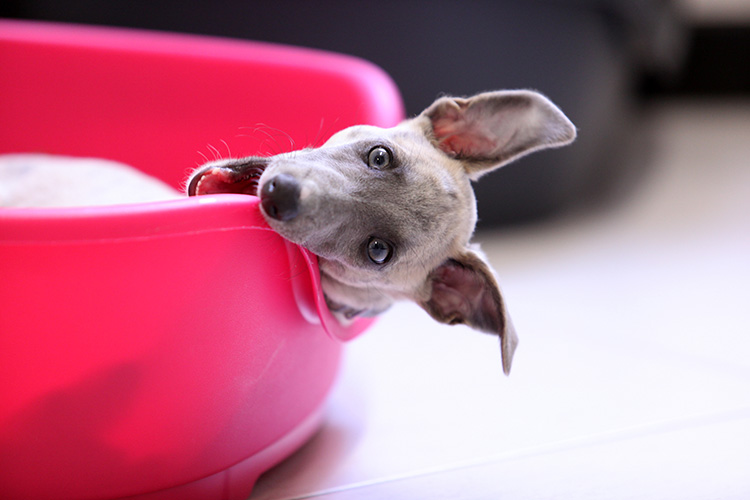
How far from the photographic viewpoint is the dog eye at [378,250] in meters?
1.86

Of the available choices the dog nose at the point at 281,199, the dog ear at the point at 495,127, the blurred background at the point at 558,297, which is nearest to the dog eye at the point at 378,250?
the dog nose at the point at 281,199

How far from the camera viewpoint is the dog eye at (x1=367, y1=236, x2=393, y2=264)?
1.86m

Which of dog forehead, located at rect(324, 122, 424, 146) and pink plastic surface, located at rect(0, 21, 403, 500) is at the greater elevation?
dog forehead, located at rect(324, 122, 424, 146)

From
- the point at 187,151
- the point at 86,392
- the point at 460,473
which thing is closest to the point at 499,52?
the point at 187,151

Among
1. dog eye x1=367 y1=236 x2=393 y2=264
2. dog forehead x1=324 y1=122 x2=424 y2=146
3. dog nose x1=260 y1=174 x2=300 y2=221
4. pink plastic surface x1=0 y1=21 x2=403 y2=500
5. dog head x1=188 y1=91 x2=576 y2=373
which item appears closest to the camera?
pink plastic surface x1=0 y1=21 x2=403 y2=500

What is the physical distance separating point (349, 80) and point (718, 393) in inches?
67.4

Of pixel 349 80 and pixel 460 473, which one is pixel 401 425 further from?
pixel 349 80

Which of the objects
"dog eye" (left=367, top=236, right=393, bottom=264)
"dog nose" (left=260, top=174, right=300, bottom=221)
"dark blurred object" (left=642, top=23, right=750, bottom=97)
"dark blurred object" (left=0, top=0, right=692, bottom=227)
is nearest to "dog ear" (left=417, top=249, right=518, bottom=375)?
"dog eye" (left=367, top=236, right=393, bottom=264)

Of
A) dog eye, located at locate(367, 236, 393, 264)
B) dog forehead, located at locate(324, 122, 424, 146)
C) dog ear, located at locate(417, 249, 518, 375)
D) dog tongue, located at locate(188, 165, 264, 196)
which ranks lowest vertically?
dog ear, located at locate(417, 249, 518, 375)

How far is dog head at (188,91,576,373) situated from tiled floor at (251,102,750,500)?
429 mm

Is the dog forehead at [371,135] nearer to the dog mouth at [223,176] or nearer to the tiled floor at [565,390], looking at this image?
the dog mouth at [223,176]

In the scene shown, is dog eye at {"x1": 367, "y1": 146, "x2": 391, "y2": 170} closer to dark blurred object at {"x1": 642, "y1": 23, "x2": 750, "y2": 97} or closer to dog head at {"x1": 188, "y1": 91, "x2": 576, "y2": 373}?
dog head at {"x1": 188, "y1": 91, "x2": 576, "y2": 373}

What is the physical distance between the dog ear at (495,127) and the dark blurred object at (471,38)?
1.52 m

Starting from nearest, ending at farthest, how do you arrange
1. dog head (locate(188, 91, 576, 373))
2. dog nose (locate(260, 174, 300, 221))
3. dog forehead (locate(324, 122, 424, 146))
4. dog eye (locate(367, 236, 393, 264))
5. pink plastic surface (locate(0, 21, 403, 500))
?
pink plastic surface (locate(0, 21, 403, 500)) → dog nose (locate(260, 174, 300, 221)) → dog head (locate(188, 91, 576, 373)) → dog eye (locate(367, 236, 393, 264)) → dog forehead (locate(324, 122, 424, 146))
